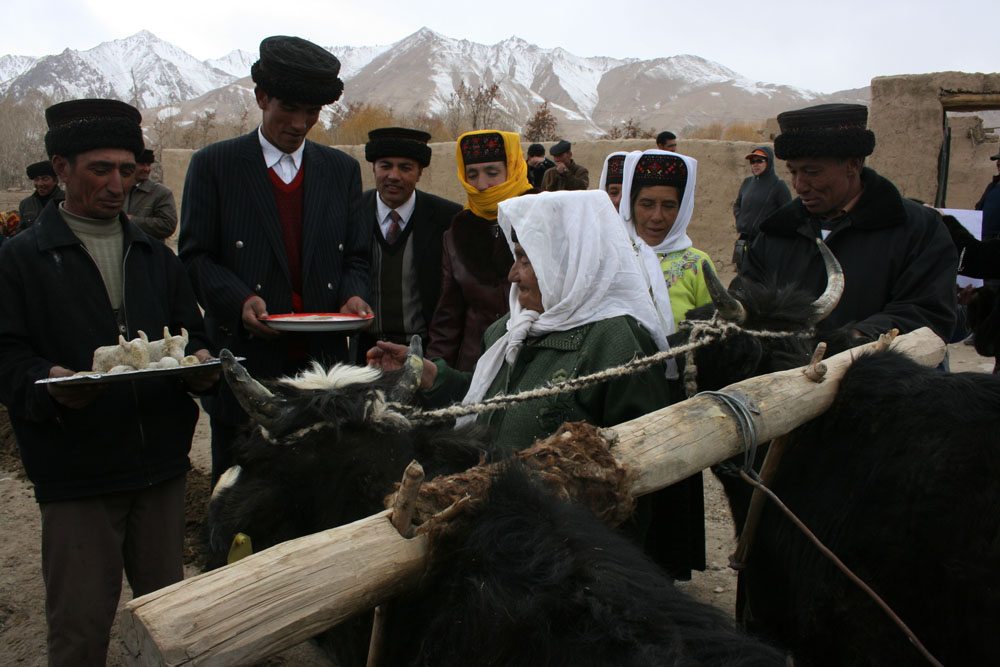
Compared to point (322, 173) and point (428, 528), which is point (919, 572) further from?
point (322, 173)

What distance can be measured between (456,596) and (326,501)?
67 centimetres

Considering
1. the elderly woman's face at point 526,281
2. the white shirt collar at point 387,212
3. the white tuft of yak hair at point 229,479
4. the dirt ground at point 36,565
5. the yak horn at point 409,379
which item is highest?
the white shirt collar at point 387,212

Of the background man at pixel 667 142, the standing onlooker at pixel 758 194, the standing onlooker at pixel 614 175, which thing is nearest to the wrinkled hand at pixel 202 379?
the standing onlooker at pixel 614 175

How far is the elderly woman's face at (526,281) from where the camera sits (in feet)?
8.05

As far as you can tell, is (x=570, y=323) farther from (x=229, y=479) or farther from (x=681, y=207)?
(x=681, y=207)

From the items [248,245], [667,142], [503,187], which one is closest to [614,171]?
[503,187]

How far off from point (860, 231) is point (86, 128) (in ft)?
10.0

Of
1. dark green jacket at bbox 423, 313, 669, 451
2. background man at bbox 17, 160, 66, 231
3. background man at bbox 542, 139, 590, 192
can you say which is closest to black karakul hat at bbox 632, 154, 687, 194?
dark green jacket at bbox 423, 313, 669, 451

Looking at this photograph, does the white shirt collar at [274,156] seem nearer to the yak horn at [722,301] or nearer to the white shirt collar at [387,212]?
the white shirt collar at [387,212]

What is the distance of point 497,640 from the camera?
1172 millimetres

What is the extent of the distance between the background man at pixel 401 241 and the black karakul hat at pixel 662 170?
136 centimetres

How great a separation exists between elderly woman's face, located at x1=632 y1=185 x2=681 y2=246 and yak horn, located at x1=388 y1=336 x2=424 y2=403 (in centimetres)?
189

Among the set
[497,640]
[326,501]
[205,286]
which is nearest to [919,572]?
[497,640]

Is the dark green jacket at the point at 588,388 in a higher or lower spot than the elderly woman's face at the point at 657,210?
lower
